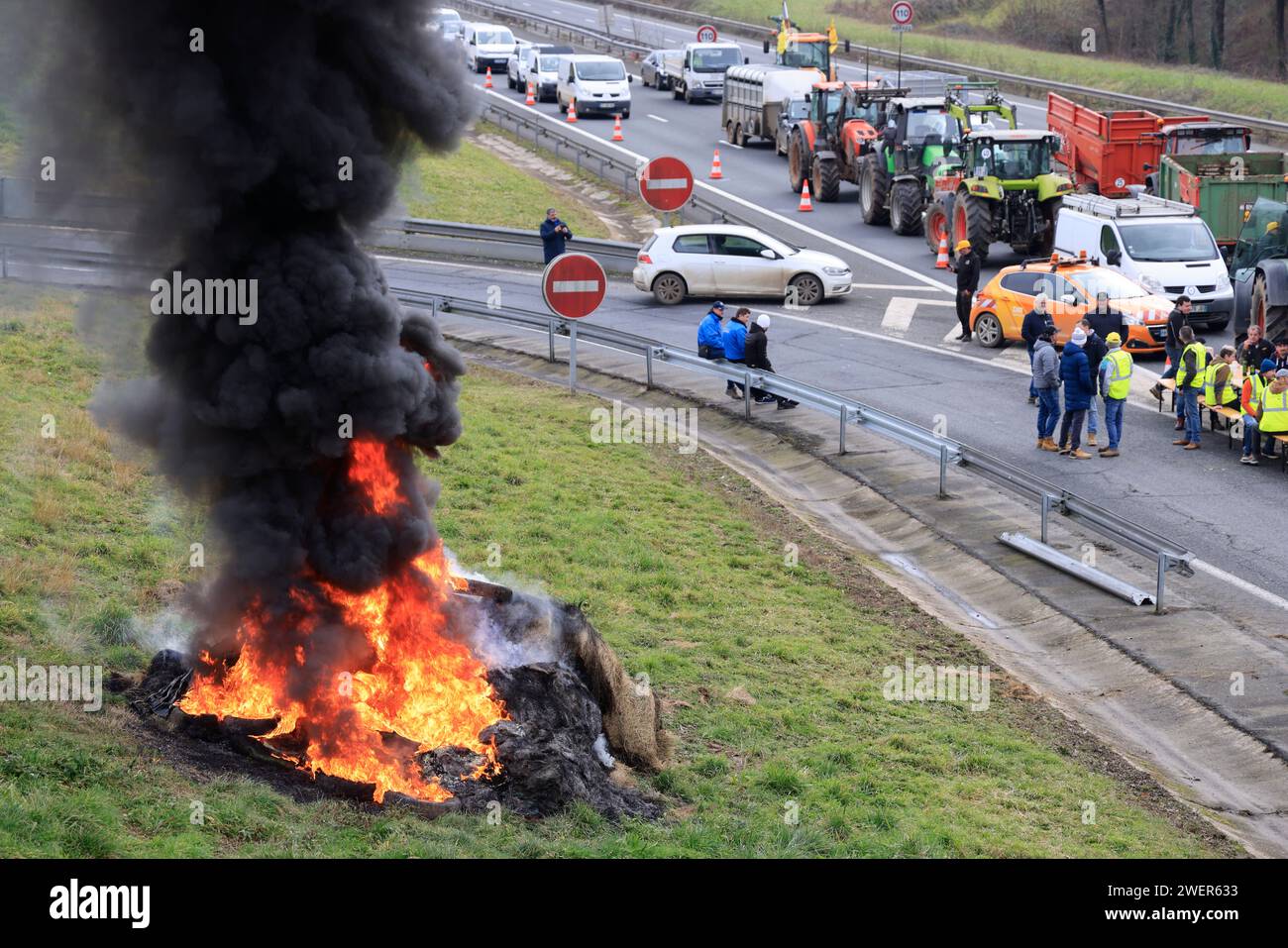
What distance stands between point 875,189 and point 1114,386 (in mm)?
16148

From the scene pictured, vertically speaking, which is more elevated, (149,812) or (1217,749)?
(149,812)

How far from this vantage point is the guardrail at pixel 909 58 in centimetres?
4541

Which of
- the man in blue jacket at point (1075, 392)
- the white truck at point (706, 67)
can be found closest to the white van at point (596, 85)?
the white truck at point (706, 67)

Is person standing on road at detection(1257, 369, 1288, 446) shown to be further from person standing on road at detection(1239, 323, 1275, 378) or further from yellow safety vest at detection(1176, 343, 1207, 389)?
person standing on road at detection(1239, 323, 1275, 378)

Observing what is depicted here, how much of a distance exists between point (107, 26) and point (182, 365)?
2.19 m

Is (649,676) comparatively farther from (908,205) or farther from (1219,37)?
(1219,37)

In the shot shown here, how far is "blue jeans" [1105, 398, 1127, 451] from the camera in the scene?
2025 cm

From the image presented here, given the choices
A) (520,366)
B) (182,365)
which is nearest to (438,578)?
(182,365)

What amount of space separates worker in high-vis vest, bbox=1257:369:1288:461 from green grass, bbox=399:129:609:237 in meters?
18.3

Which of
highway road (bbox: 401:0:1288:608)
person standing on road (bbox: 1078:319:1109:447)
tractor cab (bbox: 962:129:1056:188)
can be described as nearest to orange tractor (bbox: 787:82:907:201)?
highway road (bbox: 401:0:1288:608)

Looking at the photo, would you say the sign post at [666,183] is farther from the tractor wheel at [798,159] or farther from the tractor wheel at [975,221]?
the tractor wheel at [798,159]

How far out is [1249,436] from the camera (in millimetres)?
19844
